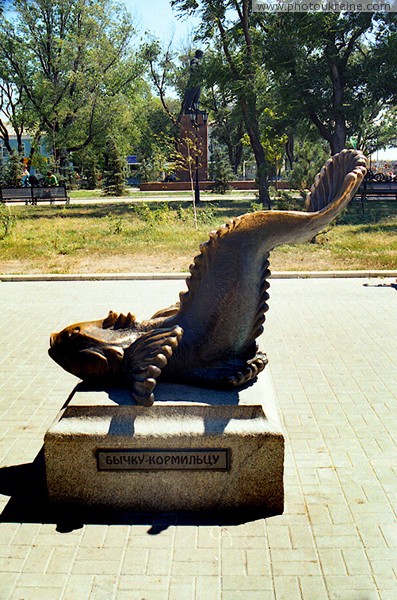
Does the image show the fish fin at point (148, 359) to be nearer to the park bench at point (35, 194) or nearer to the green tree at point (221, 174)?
the park bench at point (35, 194)

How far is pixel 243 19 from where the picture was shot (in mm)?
24391

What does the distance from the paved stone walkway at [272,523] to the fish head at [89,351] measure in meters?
0.96

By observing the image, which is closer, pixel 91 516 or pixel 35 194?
pixel 91 516

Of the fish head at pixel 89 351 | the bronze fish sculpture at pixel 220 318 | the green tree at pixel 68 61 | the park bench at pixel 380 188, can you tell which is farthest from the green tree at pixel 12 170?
the bronze fish sculpture at pixel 220 318

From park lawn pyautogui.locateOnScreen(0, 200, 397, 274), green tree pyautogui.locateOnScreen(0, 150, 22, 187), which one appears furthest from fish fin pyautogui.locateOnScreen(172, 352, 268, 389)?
green tree pyautogui.locateOnScreen(0, 150, 22, 187)

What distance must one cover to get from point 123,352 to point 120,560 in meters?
1.45

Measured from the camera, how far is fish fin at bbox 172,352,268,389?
15.2ft

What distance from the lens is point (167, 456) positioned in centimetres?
434

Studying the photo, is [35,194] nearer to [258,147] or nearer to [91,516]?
[258,147]

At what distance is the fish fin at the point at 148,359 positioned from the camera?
14.1 feet

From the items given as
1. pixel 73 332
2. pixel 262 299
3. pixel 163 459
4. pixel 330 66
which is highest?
pixel 330 66

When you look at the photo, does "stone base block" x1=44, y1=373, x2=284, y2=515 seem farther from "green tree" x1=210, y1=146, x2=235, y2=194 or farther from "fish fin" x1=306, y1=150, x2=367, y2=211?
"green tree" x1=210, y1=146, x2=235, y2=194

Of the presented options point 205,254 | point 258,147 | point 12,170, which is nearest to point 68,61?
point 12,170

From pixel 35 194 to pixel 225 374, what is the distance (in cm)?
2621
